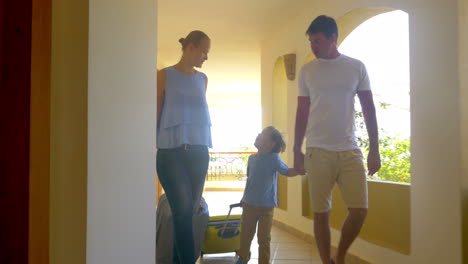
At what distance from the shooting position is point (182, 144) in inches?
79.7

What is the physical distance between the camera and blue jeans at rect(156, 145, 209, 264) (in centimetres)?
200

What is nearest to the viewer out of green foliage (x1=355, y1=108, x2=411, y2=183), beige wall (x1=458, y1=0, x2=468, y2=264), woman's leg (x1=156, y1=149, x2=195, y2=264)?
woman's leg (x1=156, y1=149, x2=195, y2=264)

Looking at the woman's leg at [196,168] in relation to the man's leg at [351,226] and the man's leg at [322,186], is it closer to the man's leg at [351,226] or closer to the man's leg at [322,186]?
the man's leg at [322,186]

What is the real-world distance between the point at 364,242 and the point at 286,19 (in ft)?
9.25

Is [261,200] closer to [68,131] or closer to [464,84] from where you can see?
[464,84]

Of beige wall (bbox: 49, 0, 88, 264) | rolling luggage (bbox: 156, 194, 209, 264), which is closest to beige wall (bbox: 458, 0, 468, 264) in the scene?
rolling luggage (bbox: 156, 194, 209, 264)

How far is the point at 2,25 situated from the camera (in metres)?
0.80

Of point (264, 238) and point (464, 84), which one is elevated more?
point (464, 84)

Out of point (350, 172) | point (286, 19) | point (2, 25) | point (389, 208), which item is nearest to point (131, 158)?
point (2, 25)

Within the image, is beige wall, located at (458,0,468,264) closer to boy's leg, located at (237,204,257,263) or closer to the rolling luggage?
boy's leg, located at (237,204,257,263)

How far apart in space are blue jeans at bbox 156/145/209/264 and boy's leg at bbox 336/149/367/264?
2.40 ft

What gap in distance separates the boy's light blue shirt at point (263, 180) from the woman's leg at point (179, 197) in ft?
2.71

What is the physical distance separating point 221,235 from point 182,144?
4.73ft

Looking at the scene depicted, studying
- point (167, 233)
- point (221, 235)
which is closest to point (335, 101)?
point (167, 233)
